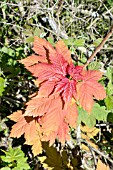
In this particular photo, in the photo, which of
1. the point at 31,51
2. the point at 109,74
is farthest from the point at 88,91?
the point at 31,51

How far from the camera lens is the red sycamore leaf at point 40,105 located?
4.27 feet

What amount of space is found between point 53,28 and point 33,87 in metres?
0.41

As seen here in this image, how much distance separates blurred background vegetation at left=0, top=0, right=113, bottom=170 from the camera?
188 cm

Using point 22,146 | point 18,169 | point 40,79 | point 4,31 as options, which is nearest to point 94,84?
point 40,79

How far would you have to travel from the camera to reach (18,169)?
5.53 ft

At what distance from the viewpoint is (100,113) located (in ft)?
5.11

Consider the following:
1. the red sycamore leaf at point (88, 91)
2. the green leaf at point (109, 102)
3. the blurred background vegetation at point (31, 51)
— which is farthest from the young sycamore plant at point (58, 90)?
the blurred background vegetation at point (31, 51)

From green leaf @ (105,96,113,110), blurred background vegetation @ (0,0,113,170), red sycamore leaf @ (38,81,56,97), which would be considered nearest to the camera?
red sycamore leaf @ (38,81,56,97)

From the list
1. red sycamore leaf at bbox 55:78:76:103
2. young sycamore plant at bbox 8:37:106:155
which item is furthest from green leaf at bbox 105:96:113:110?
red sycamore leaf at bbox 55:78:76:103

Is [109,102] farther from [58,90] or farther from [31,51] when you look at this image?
[31,51]

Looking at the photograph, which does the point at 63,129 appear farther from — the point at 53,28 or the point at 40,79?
the point at 53,28

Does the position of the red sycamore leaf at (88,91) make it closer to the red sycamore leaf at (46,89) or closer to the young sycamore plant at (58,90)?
the young sycamore plant at (58,90)

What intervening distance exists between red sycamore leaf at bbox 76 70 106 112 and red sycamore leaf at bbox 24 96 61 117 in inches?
4.3

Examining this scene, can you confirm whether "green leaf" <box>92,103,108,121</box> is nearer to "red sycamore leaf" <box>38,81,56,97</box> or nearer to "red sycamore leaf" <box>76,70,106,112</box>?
"red sycamore leaf" <box>76,70,106,112</box>
